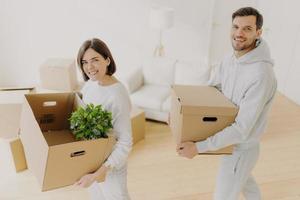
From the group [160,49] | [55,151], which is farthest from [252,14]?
[160,49]

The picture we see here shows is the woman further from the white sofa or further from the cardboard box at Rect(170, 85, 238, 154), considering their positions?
the white sofa

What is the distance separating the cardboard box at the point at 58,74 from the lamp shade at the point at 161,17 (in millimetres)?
1212

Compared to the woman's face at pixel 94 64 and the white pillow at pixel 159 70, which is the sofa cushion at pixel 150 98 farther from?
the woman's face at pixel 94 64

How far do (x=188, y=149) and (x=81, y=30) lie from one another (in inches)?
121

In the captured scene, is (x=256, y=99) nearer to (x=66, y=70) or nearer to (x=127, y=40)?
(x=66, y=70)

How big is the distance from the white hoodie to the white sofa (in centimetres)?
186

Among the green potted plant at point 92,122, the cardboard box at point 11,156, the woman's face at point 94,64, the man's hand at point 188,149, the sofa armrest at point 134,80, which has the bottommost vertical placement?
the cardboard box at point 11,156

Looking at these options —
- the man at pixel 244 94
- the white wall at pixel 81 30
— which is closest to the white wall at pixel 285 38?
the white wall at pixel 81 30

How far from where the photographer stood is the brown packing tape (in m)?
2.66

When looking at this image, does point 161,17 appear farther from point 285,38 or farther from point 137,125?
point 285,38

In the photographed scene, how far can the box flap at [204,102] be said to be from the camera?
1.60 meters

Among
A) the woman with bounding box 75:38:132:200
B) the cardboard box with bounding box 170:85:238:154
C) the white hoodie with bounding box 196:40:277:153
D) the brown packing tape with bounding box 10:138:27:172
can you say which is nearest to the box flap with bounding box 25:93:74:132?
the woman with bounding box 75:38:132:200

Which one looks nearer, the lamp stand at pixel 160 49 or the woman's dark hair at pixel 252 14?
the woman's dark hair at pixel 252 14

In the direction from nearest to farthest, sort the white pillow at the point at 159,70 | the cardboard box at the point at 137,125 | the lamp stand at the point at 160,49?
the cardboard box at the point at 137,125 < the white pillow at the point at 159,70 < the lamp stand at the point at 160,49
